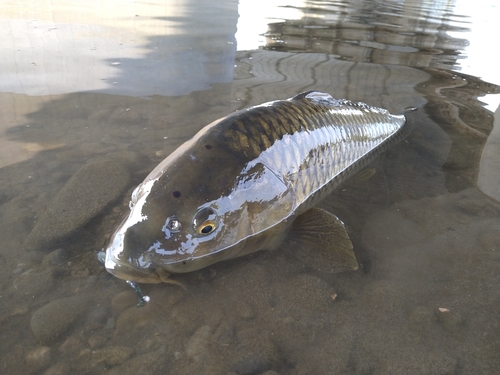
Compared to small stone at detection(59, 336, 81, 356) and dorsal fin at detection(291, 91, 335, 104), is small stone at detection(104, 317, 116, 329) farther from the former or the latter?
dorsal fin at detection(291, 91, 335, 104)

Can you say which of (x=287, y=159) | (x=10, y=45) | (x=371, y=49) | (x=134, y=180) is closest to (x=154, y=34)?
(x=10, y=45)

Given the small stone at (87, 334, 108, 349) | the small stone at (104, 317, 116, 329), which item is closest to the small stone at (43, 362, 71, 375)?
the small stone at (87, 334, 108, 349)

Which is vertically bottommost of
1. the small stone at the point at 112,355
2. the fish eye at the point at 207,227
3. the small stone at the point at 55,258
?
the small stone at the point at 112,355

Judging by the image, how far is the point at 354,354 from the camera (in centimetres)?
182

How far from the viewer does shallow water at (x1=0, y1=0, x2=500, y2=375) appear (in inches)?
70.9

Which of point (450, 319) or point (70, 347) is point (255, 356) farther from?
point (450, 319)

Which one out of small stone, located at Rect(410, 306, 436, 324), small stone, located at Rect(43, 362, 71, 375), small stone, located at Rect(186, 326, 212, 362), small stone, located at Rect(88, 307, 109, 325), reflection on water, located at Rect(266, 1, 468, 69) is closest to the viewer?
small stone, located at Rect(43, 362, 71, 375)

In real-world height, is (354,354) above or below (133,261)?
below

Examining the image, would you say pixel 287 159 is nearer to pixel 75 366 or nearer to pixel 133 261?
pixel 133 261

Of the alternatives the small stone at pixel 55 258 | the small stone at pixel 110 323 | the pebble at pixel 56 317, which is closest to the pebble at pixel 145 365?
the small stone at pixel 110 323

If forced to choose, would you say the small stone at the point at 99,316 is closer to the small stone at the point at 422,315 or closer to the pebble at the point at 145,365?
the pebble at the point at 145,365

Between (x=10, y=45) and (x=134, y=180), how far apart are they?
175 inches

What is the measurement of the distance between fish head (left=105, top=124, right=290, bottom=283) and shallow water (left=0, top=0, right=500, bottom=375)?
17 centimetres

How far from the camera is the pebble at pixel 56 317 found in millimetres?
1778
